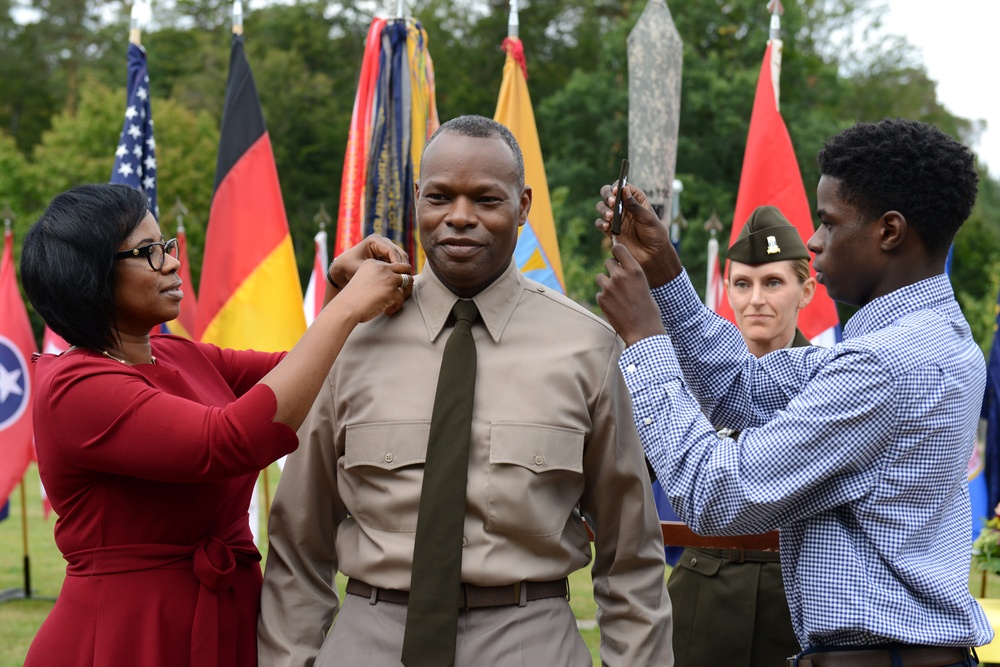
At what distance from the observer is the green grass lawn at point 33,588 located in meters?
8.33

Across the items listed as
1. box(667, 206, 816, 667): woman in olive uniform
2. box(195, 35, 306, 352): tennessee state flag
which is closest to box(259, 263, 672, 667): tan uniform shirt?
box(667, 206, 816, 667): woman in olive uniform

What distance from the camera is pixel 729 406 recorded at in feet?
9.45

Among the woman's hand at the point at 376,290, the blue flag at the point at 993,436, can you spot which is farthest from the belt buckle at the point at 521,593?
the blue flag at the point at 993,436

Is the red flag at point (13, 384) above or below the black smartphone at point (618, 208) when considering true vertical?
below

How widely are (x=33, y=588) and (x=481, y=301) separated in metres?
9.18

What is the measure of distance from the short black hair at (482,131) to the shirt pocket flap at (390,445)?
730 millimetres

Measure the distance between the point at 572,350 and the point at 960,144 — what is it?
1.06 metres

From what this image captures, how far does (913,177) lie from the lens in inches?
98.0

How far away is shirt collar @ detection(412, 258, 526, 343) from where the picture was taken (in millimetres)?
2820

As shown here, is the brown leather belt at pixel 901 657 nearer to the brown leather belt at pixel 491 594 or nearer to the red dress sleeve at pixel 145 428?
the brown leather belt at pixel 491 594

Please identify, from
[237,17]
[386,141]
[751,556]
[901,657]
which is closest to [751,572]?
[751,556]

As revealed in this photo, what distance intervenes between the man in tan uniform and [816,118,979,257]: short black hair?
0.75 metres

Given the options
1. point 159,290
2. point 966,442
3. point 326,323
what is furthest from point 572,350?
point 159,290

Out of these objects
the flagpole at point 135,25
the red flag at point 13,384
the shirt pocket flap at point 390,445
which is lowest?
the red flag at point 13,384
